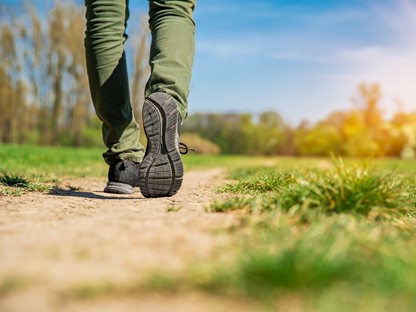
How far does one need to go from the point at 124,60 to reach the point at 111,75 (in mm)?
139

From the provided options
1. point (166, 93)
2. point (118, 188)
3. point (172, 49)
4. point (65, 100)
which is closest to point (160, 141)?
point (166, 93)

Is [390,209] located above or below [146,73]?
below

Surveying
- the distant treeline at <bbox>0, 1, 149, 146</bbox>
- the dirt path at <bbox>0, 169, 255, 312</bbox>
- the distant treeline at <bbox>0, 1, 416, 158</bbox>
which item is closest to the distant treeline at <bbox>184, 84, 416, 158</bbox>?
the distant treeline at <bbox>0, 1, 416, 158</bbox>

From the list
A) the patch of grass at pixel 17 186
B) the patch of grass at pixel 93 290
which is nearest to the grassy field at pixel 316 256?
the patch of grass at pixel 93 290

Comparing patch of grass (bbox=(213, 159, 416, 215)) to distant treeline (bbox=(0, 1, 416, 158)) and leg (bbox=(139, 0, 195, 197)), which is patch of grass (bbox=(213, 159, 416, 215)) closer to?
leg (bbox=(139, 0, 195, 197))

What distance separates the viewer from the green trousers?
225 centimetres

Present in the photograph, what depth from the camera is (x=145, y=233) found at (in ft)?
4.12

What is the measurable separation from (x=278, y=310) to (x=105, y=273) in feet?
1.12

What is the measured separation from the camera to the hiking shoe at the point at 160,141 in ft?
6.82

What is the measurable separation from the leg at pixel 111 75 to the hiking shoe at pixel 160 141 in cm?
49

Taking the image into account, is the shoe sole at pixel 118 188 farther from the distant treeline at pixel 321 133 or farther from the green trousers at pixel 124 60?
the distant treeline at pixel 321 133

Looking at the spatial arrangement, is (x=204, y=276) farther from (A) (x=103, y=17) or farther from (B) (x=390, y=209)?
(A) (x=103, y=17)

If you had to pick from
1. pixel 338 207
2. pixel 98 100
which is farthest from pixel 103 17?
pixel 338 207

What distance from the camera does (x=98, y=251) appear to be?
1096mm
